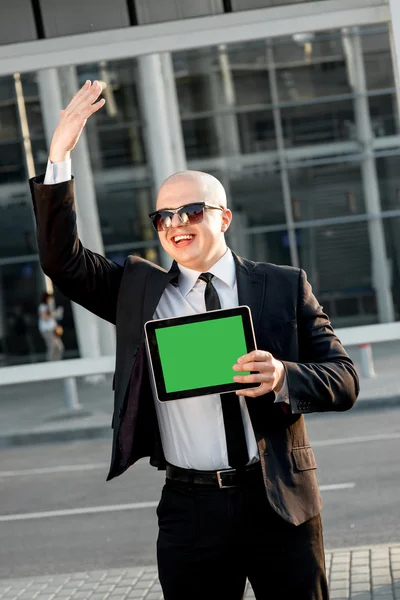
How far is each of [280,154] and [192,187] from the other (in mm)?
18828

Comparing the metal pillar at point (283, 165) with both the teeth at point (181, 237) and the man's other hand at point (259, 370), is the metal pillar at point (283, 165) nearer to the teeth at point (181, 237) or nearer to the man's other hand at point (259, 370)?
the teeth at point (181, 237)

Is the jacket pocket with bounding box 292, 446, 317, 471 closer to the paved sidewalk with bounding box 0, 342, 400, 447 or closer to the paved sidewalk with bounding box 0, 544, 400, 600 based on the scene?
the paved sidewalk with bounding box 0, 544, 400, 600

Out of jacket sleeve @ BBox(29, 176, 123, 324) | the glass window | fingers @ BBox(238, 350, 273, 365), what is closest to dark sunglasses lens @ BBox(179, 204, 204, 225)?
jacket sleeve @ BBox(29, 176, 123, 324)

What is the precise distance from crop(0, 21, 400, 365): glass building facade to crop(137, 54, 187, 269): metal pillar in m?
0.19

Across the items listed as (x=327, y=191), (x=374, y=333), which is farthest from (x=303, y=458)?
(x=327, y=191)

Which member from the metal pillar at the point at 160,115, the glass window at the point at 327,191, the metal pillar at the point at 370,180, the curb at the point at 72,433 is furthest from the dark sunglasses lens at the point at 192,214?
the metal pillar at the point at 370,180

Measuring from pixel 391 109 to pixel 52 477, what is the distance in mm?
13108

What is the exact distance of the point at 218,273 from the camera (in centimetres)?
302

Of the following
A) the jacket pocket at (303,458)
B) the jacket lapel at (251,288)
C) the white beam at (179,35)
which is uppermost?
the white beam at (179,35)

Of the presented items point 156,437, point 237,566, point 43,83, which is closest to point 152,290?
point 156,437

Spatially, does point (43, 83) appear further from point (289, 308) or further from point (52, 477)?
point (289, 308)

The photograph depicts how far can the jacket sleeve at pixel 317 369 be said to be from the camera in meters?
2.76

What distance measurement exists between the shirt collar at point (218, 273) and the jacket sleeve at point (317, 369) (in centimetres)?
20

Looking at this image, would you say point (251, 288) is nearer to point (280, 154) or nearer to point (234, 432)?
point (234, 432)
